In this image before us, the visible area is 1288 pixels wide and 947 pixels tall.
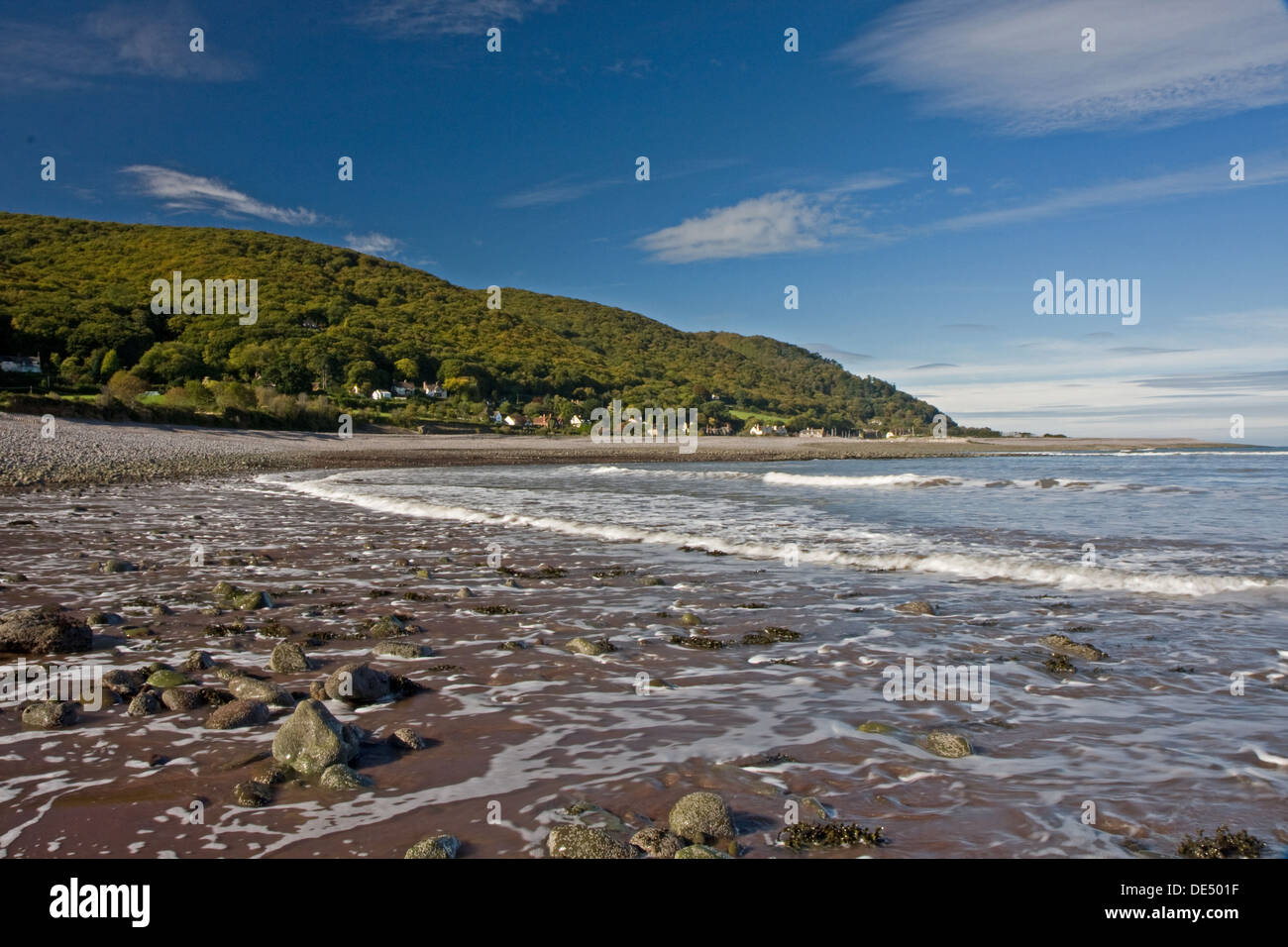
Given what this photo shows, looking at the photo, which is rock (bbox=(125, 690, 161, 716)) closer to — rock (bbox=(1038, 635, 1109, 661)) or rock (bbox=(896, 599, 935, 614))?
rock (bbox=(896, 599, 935, 614))

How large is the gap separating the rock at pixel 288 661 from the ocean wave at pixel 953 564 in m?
8.28

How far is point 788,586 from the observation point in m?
10.3

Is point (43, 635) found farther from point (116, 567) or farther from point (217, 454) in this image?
point (217, 454)

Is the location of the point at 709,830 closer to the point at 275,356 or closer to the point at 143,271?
the point at 275,356

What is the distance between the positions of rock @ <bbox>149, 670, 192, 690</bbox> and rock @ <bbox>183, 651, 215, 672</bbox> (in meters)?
0.36

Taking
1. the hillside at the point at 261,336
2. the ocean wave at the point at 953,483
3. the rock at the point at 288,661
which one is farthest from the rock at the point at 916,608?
the hillside at the point at 261,336

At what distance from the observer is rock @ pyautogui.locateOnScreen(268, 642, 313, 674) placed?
620 cm

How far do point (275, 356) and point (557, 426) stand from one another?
4536 centimetres

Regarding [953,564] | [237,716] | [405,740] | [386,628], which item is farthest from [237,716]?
[953,564]

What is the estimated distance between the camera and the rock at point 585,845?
3.38 m

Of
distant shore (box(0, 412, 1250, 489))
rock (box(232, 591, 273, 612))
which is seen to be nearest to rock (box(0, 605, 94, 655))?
rock (box(232, 591, 273, 612))

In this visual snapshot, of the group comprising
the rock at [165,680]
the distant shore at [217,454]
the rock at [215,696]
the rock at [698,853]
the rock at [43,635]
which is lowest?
the rock at [698,853]

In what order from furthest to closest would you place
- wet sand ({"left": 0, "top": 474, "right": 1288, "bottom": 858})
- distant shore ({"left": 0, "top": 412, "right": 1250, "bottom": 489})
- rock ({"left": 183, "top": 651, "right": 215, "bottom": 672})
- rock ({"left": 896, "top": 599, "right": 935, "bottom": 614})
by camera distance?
1. distant shore ({"left": 0, "top": 412, "right": 1250, "bottom": 489})
2. rock ({"left": 896, "top": 599, "right": 935, "bottom": 614})
3. rock ({"left": 183, "top": 651, "right": 215, "bottom": 672})
4. wet sand ({"left": 0, "top": 474, "right": 1288, "bottom": 858})

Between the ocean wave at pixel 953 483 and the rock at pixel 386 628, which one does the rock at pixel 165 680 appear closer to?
the rock at pixel 386 628
